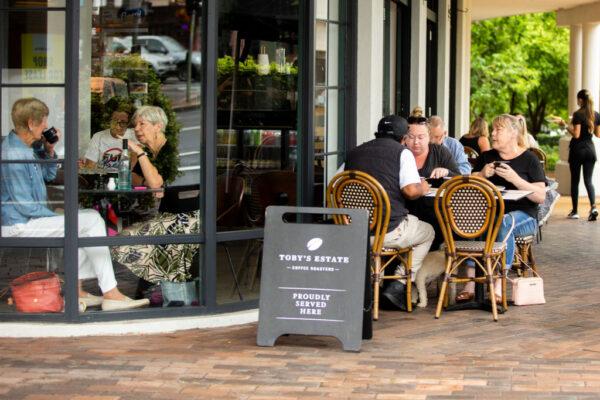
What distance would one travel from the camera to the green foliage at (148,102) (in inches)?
295

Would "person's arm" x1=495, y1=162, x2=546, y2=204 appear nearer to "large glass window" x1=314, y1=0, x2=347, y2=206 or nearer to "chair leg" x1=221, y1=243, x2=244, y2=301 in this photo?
"large glass window" x1=314, y1=0, x2=347, y2=206

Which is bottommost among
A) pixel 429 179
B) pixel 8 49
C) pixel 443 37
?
pixel 429 179

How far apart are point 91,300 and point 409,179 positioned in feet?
7.50

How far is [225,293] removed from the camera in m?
7.85

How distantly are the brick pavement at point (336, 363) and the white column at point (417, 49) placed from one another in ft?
18.4

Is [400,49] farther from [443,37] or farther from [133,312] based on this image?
[133,312]

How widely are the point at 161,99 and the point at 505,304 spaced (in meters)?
2.80

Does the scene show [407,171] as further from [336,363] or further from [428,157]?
[336,363]

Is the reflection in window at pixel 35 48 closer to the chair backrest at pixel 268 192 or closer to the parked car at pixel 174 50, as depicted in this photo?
the parked car at pixel 174 50

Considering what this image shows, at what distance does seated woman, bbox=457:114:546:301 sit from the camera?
28.8ft

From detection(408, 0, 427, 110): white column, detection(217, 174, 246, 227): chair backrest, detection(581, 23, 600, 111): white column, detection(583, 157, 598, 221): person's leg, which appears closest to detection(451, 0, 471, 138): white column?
detection(581, 23, 600, 111): white column

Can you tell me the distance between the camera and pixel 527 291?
28.3 ft

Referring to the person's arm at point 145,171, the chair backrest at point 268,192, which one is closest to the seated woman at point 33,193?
the person's arm at point 145,171

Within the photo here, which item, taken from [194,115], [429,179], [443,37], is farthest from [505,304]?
[443,37]
